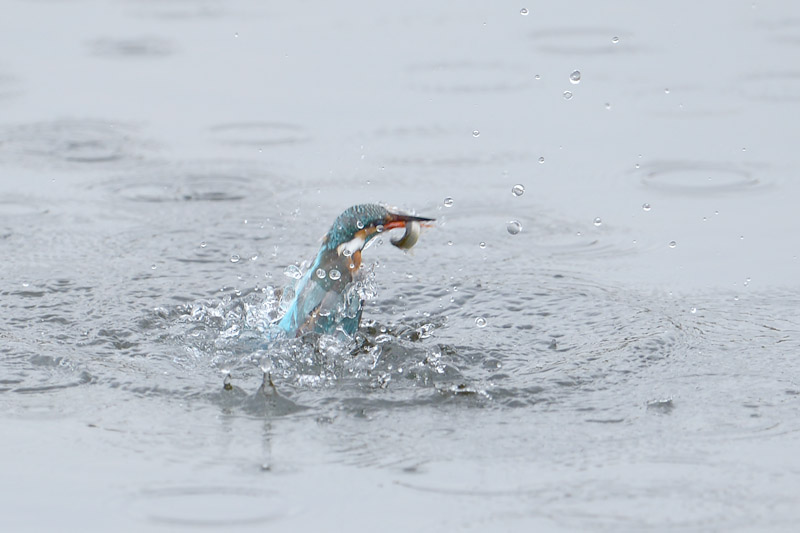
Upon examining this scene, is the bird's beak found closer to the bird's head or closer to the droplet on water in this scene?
the bird's head

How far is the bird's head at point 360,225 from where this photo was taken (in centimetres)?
639

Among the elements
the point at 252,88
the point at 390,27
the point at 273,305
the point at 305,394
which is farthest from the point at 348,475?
the point at 390,27

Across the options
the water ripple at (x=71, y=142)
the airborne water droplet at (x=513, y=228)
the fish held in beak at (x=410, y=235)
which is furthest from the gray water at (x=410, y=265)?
the fish held in beak at (x=410, y=235)

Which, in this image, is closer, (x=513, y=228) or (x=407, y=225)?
(x=407, y=225)

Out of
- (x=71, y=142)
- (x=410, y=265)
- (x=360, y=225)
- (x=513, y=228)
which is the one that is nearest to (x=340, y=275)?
(x=360, y=225)

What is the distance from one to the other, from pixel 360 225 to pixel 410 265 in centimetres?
120

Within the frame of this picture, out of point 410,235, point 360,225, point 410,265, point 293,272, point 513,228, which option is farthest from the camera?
point 410,265

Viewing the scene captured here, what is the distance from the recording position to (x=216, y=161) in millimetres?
9227

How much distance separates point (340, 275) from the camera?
6.48 metres

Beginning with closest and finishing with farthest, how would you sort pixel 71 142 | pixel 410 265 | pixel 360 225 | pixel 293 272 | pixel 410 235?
1. pixel 360 225
2. pixel 410 235
3. pixel 293 272
4. pixel 410 265
5. pixel 71 142

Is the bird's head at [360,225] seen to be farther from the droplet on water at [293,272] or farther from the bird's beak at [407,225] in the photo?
the droplet on water at [293,272]

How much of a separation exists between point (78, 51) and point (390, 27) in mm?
2791

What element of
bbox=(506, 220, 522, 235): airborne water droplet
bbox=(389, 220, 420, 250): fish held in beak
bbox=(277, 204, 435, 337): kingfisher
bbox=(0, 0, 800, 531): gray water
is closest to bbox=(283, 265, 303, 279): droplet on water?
bbox=(0, 0, 800, 531): gray water

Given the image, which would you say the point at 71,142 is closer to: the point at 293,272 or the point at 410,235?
the point at 293,272
